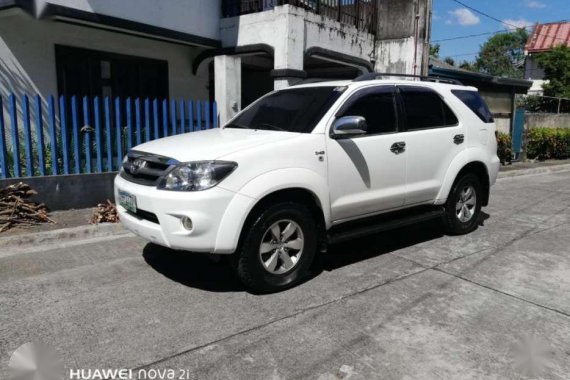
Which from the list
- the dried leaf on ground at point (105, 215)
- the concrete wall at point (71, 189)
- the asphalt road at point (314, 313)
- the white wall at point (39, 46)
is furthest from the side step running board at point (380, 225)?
the white wall at point (39, 46)

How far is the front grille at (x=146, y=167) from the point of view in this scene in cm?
388

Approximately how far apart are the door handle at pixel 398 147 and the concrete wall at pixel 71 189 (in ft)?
13.6

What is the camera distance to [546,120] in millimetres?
17000

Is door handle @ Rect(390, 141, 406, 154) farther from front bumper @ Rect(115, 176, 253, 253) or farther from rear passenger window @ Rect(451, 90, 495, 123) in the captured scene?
front bumper @ Rect(115, 176, 253, 253)

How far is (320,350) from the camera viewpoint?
314 cm

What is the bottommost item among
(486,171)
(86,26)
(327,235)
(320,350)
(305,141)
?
(320,350)

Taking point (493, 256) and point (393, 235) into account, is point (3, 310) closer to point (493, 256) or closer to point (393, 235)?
point (393, 235)

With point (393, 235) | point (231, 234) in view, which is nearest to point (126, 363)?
point (231, 234)

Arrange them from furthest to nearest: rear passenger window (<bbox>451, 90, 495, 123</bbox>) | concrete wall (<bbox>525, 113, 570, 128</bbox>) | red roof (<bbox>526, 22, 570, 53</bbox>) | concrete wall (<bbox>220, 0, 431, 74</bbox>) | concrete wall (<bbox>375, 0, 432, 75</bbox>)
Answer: red roof (<bbox>526, 22, 570, 53</bbox>) < concrete wall (<bbox>525, 113, 570, 128</bbox>) < concrete wall (<bbox>375, 0, 432, 75</bbox>) < concrete wall (<bbox>220, 0, 431, 74</bbox>) < rear passenger window (<bbox>451, 90, 495, 123</bbox>)

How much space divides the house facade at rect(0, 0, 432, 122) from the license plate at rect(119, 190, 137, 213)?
176 inches

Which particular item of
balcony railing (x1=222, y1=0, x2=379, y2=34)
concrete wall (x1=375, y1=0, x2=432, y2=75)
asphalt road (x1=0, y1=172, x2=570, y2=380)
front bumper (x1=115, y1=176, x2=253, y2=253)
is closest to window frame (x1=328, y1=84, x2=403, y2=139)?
front bumper (x1=115, y1=176, x2=253, y2=253)

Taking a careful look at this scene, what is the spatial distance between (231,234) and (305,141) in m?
1.08

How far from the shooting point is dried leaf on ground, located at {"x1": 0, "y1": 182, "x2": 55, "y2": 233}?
18.8ft

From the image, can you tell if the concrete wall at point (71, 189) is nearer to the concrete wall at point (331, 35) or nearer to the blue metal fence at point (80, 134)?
the blue metal fence at point (80, 134)
